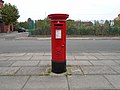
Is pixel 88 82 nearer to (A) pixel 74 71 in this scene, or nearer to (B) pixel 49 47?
(A) pixel 74 71

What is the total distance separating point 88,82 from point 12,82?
88.8 inches

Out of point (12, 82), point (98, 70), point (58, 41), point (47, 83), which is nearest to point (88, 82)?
point (47, 83)

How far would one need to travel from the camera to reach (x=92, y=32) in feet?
107

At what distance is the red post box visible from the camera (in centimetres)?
711

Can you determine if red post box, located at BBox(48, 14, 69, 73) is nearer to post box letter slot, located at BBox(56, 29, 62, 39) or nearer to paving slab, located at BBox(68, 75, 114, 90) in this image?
post box letter slot, located at BBox(56, 29, 62, 39)

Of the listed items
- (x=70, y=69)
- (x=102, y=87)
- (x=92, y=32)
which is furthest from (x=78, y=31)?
(x=102, y=87)

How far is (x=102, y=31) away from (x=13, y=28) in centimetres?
3435

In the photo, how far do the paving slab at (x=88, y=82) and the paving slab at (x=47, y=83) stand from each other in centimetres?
23

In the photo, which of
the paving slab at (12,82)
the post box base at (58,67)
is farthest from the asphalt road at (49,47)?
the paving slab at (12,82)

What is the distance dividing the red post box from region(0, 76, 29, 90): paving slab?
1182 mm

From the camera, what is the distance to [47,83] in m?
6.02

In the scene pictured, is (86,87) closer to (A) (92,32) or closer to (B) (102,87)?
(B) (102,87)

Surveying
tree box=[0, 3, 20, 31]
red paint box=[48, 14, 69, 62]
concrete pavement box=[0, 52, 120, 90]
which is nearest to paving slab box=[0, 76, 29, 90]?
concrete pavement box=[0, 52, 120, 90]

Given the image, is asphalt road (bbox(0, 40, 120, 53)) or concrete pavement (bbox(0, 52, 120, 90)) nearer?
concrete pavement (bbox(0, 52, 120, 90))
